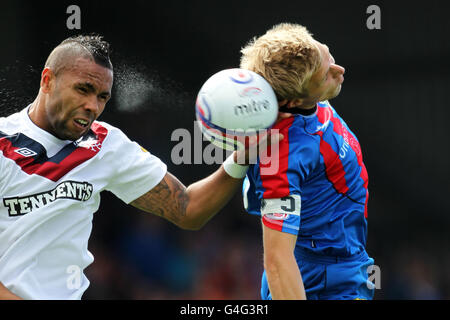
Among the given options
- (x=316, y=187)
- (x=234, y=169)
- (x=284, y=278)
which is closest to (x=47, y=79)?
(x=234, y=169)

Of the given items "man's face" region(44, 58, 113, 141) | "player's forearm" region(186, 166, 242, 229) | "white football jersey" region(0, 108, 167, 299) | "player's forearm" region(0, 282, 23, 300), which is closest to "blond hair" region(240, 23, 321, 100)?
"player's forearm" region(186, 166, 242, 229)

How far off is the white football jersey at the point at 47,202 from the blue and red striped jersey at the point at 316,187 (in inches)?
37.0

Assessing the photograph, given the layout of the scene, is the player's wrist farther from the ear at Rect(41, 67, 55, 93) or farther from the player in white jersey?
the ear at Rect(41, 67, 55, 93)

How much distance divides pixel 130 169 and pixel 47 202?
59 cm

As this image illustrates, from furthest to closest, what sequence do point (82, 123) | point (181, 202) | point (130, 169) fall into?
1. point (181, 202)
2. point (130, 169)
3. point (82, 123)

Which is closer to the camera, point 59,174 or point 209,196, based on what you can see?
point 59,174

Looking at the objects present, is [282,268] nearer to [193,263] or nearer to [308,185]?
[308,185]

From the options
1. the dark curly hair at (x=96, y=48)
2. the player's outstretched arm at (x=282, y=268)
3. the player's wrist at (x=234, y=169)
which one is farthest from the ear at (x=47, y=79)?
the player's outstretched arm at (x=282, y=268)

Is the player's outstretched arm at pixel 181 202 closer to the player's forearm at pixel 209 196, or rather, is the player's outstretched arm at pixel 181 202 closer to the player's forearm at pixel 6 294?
the player's forearm at pixel 209 196

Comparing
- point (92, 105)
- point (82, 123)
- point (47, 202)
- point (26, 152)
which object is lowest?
point (47, 202)

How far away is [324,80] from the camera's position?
3.21 m

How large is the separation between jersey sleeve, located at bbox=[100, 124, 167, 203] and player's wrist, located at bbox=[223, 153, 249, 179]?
21.9 inches

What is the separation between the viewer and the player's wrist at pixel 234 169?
11.3 ft
